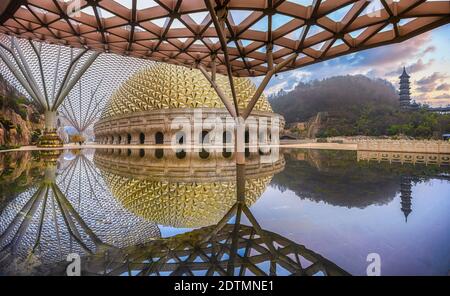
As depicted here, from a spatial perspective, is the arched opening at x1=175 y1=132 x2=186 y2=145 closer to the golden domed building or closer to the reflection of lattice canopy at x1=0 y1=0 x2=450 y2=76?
the golden domed building

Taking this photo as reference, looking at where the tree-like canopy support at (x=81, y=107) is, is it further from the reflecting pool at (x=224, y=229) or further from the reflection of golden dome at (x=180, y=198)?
the reflecting pool at (x=224, y=229)

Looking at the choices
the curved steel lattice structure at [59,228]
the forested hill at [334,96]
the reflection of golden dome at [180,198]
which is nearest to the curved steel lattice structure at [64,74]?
the reflection of golden dome at [180,198]

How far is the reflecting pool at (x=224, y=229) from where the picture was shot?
128 inches

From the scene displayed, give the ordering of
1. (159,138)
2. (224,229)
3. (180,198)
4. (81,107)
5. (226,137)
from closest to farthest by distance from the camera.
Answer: (224,229), (180,198), (226,137), (159,138), (81,107)

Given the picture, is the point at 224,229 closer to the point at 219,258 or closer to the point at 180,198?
the point at 219,258

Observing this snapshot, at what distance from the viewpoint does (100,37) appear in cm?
1423

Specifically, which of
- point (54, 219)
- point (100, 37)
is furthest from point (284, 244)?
point (100, 37)

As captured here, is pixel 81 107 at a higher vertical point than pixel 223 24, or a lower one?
higher

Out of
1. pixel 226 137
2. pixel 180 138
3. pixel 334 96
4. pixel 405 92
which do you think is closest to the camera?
pixel 226 137

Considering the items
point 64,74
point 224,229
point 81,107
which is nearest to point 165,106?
point 64,74

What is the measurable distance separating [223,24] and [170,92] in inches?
1175

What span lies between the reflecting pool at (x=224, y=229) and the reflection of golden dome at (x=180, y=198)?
3cm

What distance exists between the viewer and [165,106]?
123 ft
